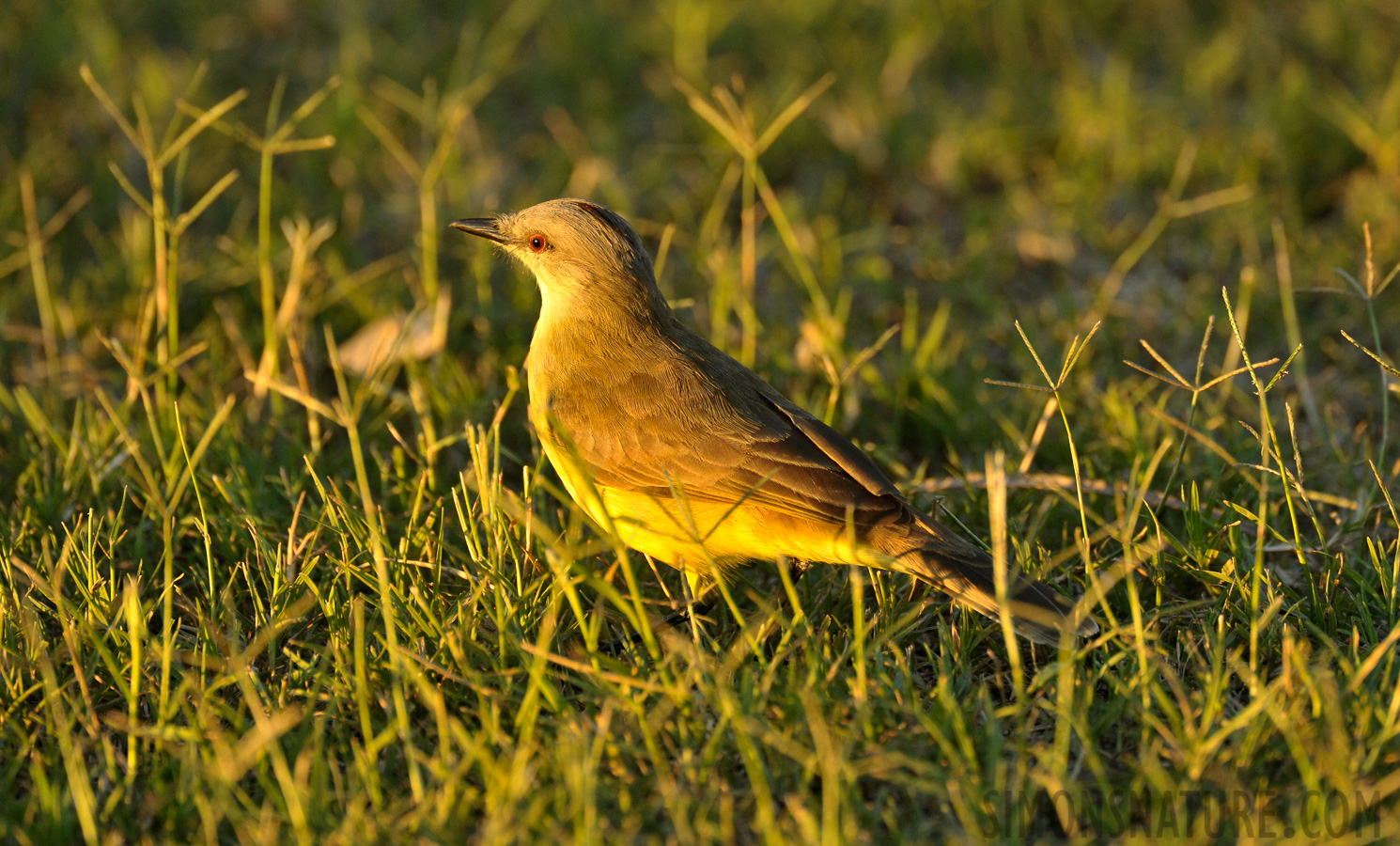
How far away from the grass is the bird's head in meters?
0.53

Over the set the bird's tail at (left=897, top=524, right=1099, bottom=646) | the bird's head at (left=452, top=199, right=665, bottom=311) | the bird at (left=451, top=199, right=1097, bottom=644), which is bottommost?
the bird's tail at (left=897, top=524, right=1099, bottom=646)

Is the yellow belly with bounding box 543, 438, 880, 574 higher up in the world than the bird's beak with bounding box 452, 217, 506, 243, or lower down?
lower down

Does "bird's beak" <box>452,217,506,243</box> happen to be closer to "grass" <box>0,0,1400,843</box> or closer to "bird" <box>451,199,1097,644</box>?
"bird" <box>451,199,1097,644</box>

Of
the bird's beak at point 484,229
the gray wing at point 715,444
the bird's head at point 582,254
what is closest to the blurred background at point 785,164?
the bird's beak at point 484,229

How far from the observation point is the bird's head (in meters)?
4.12

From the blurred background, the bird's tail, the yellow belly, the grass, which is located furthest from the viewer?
the blurred background

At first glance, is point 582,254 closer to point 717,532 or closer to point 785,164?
point 717,532

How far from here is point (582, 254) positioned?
4.19 meters

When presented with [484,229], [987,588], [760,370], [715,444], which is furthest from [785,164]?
[987,588]

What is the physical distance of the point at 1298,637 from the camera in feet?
10.8

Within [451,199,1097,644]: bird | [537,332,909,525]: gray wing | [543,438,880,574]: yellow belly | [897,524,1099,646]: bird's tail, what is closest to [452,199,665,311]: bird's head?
[451,199,1097,644]: bird

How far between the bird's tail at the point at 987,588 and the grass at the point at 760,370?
126mm

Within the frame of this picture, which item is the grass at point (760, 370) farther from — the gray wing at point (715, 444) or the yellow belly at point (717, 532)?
the gray wing at point (715, 444)

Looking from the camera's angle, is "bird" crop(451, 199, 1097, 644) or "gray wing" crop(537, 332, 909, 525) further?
"gray wing" crop(537, 332, 909, 525)
